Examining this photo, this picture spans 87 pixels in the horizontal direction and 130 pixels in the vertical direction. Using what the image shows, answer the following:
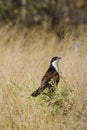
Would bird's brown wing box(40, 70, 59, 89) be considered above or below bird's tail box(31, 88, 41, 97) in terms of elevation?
below

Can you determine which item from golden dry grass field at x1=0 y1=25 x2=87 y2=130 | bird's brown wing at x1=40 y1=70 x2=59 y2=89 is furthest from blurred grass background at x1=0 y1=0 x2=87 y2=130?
bird's brown wing at x1=40 y1=70 x2=59 y2=89

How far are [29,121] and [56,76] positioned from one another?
96 cm

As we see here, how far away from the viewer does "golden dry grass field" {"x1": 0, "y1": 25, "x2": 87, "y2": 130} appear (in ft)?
22.2

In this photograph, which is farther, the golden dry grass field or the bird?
the bird

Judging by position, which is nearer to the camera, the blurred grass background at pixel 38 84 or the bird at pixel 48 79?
the blurred grass background at pixel 38 84

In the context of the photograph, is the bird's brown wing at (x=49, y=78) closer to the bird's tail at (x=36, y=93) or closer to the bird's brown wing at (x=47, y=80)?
the bird's brown wing at (x=47, y=80)

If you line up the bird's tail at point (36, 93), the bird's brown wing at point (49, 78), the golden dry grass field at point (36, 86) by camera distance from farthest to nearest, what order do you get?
1. the bird's brown wing at point (49, 78)
2. the bird's tail at point (36, 93)
3. the golden dry grass field at point (36, 86)

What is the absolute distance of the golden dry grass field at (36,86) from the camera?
676 centimetres

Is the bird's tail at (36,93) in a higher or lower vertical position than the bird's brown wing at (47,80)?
higher

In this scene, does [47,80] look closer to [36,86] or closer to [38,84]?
[36,86]

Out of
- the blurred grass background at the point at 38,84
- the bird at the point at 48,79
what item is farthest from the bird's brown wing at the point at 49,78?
the blurred grass background at the point at 38,84

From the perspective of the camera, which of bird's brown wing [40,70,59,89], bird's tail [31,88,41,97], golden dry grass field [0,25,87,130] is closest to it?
golden dry grass field [0,25,87,130]

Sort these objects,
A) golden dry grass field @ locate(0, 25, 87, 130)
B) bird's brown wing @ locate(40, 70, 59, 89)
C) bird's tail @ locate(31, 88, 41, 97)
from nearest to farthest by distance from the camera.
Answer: golden dry grass field @ locate(0, 25, 87, 130) < bird's tail @ locate(31, 88, 41, 97) < bird's brown wing @ locate(40, 70, 59, 89)

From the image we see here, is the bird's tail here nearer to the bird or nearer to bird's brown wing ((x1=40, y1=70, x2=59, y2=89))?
the bird
